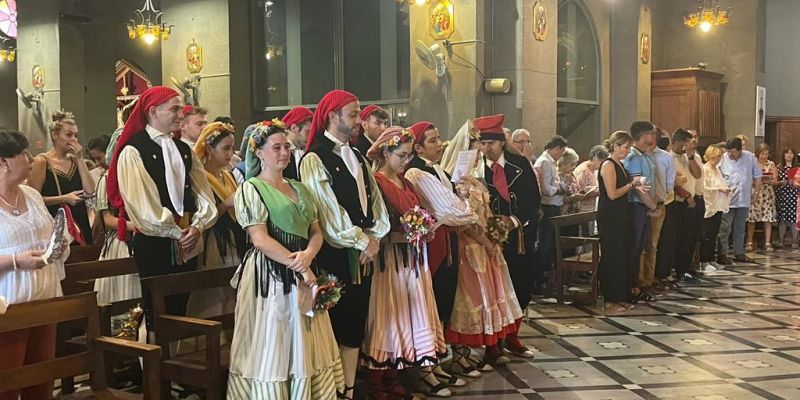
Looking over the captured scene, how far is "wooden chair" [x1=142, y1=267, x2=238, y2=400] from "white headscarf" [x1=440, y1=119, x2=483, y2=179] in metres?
1.95

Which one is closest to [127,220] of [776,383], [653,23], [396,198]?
[396,198]

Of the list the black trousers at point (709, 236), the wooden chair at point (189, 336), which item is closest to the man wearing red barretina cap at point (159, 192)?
the wooden chair at point (189, 336)

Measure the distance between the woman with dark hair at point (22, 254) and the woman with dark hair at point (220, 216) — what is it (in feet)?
3.90

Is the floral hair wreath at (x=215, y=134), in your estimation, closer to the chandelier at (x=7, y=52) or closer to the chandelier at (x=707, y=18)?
the chandelier at (x=707, y=18)

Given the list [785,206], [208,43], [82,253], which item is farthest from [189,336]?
[785,206]

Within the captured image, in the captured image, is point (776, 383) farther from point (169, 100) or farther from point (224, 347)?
point (169, 100)

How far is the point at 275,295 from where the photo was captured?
11.4ft

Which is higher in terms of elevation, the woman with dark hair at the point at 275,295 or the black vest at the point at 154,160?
the black vest at the point at 154,160

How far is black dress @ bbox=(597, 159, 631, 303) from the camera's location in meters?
6.91

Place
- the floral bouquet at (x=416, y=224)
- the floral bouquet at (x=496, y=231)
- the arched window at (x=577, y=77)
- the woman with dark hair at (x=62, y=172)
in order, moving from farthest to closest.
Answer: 1. the arched window at (x=577, y=77)
2. the woman with dark hair at (x=62, y=172)
3. the floral bouquet at (x=496, y=231)
4. the floral bouquet at (x=416, y=224)

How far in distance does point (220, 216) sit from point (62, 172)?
5.85 feet

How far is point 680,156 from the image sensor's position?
27.5ft

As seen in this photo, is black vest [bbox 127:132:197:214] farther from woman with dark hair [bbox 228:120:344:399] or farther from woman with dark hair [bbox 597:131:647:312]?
woman with dark hair [bbox 597:131:647:312]

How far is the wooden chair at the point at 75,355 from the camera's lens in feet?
9.62
